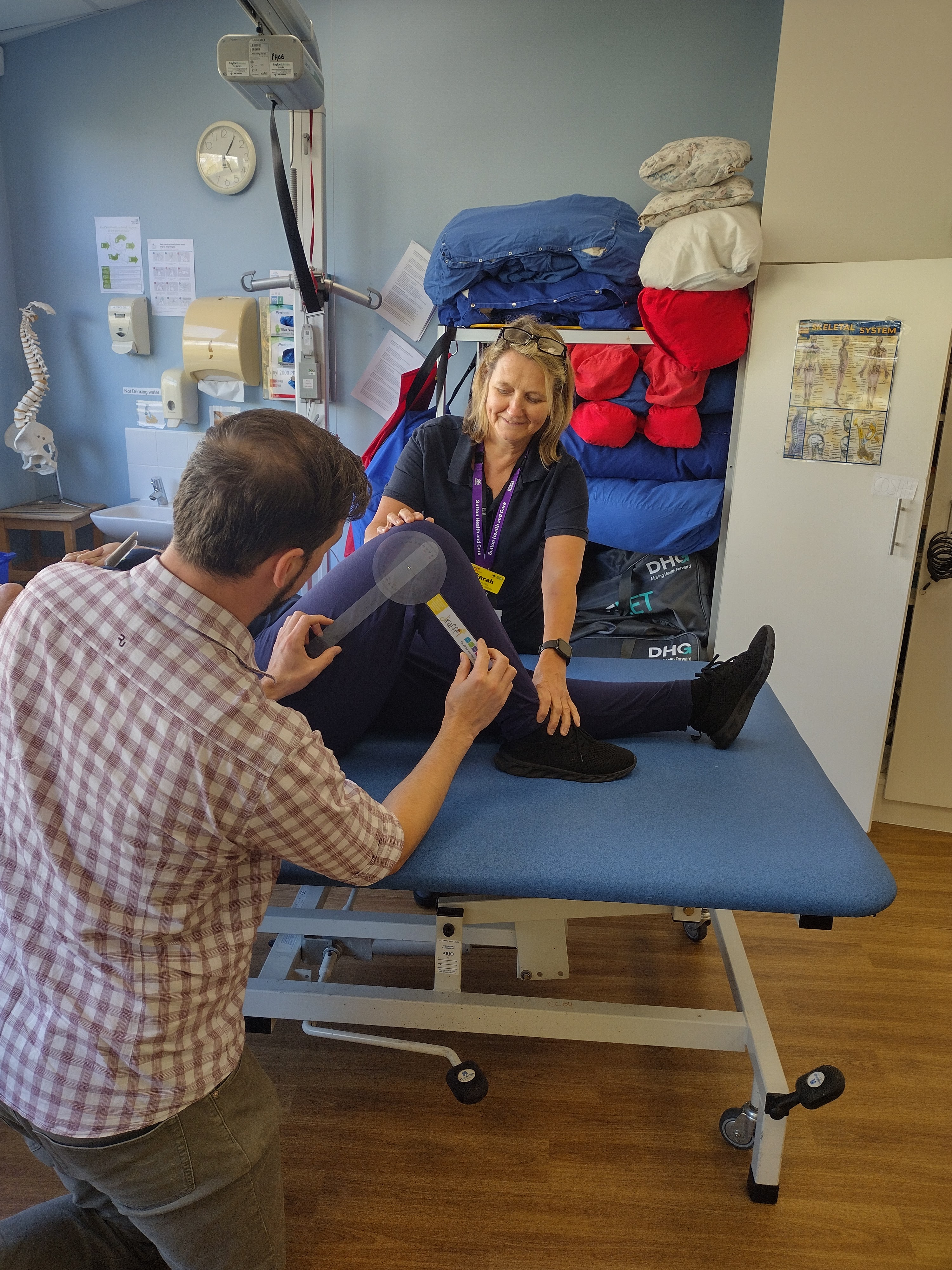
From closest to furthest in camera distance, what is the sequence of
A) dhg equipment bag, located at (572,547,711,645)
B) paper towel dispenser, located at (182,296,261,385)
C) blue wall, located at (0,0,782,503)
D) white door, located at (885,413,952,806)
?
white door, located at (885,413,952,806)
dhg equipment bag, located at (572,547,711,645)
blue wall, located at (0,0,782,503)
paper towel dispenser, located at (182,296,261,385)

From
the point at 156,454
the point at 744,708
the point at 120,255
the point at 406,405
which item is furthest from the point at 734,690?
the point at 120,255

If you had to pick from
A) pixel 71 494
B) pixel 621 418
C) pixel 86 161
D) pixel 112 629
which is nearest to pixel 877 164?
pixel 621 418

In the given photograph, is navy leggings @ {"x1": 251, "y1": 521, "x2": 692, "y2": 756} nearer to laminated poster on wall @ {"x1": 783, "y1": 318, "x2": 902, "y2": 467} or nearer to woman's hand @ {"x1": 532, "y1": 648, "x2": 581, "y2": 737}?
woman's hand @ {"x1": 532, "y1": 648, "x2": 581, "y2": 737}

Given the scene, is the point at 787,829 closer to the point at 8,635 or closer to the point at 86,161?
the point at 8,635

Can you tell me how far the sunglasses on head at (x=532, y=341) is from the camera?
1.89m

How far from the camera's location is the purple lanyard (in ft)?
6.54

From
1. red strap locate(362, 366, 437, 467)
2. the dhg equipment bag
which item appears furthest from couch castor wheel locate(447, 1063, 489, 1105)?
red strap locate(362, 366, 437, 467)

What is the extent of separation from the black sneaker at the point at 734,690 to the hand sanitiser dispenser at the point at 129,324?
2877mm

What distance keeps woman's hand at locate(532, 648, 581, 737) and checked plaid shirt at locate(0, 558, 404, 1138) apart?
27.3 inches

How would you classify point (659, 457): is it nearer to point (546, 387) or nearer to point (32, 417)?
point (546, 387)

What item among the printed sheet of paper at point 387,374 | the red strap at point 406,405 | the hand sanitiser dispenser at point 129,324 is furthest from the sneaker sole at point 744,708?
the hand sanitiser dispenser at point 129,324

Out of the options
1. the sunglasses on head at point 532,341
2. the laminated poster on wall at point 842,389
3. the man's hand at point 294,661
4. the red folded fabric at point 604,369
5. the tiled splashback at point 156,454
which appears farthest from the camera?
the tiled splashback at point 156,454

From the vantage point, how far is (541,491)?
200cm

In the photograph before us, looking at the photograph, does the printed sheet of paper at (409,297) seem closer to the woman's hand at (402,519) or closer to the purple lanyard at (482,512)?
the purple lanyard at (482,512)
